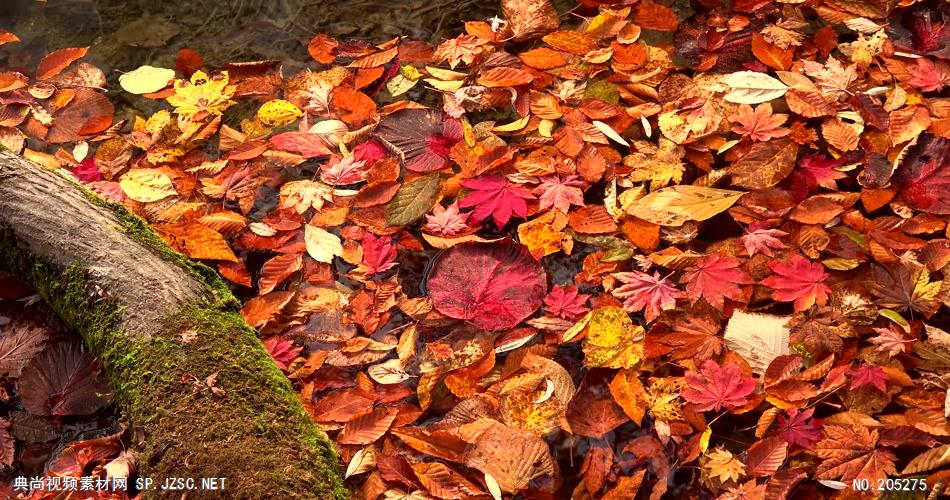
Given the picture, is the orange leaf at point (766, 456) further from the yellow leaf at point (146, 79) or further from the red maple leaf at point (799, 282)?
the yellow leaf at point (146, 79)

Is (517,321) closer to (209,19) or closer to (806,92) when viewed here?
(806,92)

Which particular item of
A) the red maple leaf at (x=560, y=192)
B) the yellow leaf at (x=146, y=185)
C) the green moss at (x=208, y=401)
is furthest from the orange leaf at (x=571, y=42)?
the green moss at (x=208, y=401)

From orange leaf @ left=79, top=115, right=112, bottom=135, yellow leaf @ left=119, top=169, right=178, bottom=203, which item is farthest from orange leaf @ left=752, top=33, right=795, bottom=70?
orange leaf @ left=79, top=115, right=112, bottom=135

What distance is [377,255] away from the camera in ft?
8.45

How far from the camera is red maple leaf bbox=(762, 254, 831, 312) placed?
7.63ft

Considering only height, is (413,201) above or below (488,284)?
above

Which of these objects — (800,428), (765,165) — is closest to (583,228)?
(765,165)

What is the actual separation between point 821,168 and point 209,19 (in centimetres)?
272

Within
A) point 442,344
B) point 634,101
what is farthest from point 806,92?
point 442,344

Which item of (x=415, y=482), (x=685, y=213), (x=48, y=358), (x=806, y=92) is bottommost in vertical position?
(x=415, y=482)

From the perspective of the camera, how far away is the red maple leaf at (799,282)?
2326 mm

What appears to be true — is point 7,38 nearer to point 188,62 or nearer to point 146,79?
point 146,79

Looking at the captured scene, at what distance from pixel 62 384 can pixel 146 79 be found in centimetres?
147

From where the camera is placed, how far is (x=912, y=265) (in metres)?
2.34
